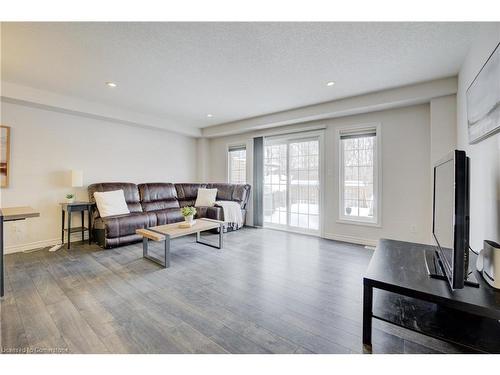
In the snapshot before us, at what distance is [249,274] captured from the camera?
9.02 ft

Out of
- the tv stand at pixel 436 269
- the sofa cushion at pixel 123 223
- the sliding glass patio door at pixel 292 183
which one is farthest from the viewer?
the sliding glass patio door at pixel 292 183

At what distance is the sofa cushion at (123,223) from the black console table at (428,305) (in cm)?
370

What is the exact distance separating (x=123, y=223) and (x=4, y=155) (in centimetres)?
197

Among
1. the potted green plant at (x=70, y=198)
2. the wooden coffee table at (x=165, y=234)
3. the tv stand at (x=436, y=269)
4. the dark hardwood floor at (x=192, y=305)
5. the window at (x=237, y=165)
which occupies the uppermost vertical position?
the window at (x=237, y=165)

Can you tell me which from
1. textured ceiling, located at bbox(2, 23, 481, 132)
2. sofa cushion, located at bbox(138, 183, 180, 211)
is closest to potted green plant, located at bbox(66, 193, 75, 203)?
sofa cushion, located at bbox(138, 183, 180, 211)

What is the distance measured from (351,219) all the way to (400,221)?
76 cm

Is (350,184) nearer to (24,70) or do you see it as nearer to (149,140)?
(149,140)

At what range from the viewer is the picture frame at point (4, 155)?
3.42 metres

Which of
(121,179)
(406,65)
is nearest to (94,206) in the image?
(121,179)

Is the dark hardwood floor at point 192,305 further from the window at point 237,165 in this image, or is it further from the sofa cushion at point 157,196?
the window at point 237,165

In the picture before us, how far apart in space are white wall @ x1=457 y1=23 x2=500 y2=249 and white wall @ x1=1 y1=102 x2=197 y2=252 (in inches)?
218

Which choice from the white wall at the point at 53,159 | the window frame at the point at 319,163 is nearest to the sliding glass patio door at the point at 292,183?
the window frame at the point at 319,163

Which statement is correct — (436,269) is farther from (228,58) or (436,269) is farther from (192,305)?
(228,58)

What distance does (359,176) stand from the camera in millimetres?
4082
